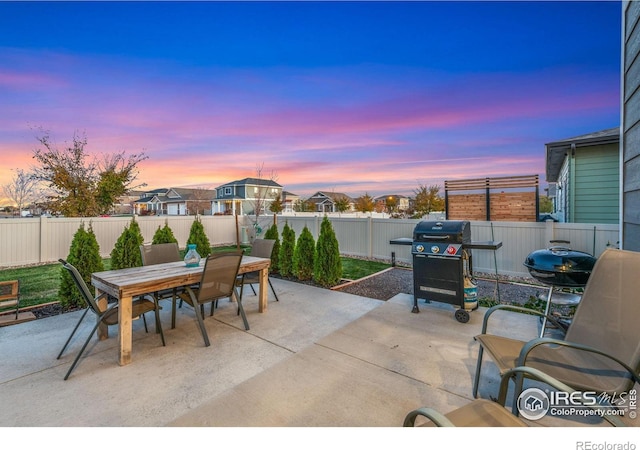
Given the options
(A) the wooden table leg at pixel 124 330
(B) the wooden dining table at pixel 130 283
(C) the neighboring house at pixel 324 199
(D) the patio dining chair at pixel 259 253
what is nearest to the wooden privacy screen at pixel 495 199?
(D) the patio dining chair at pixel 259 253

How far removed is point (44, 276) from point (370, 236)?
7869 millimetres

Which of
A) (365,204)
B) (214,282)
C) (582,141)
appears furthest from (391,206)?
(214,282)

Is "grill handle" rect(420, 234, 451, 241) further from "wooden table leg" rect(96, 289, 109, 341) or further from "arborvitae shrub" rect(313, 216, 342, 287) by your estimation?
"wooden table leg" rect(96, 289, 109, 341)

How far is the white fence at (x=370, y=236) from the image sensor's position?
5758 mm

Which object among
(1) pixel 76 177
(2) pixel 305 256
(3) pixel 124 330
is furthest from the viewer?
(1) pixel 76 177

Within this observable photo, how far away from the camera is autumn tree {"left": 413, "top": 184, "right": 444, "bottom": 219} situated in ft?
44.1

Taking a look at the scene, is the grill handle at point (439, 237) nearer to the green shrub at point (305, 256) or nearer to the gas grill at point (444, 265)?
the gas grill at point (444, 265)

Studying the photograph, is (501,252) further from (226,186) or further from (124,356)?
(226,186)

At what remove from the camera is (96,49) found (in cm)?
595

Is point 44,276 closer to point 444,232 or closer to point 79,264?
point 79,264

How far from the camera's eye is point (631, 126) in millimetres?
2762

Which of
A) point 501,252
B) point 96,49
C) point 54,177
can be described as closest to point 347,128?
point 501,252
